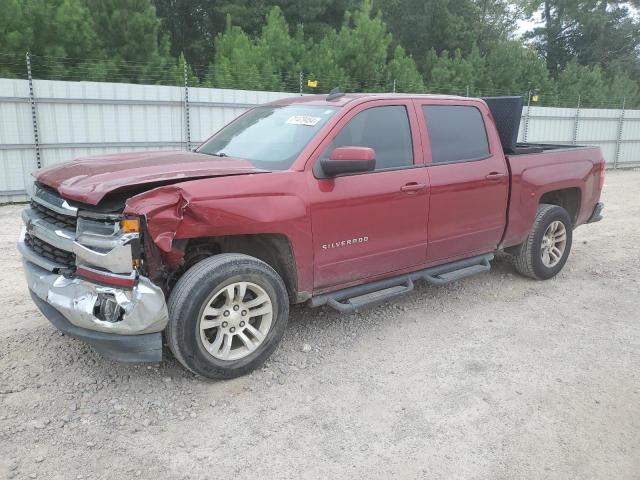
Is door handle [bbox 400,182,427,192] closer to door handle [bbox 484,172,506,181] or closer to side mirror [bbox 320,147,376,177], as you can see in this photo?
side mirror [bbox 320,147,376,177]

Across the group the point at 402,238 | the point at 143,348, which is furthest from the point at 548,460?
the point at 143,348

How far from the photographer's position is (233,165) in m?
3.91

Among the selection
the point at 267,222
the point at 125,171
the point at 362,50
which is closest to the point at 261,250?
the point at 267,222

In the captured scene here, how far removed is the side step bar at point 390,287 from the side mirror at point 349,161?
3.14 ft

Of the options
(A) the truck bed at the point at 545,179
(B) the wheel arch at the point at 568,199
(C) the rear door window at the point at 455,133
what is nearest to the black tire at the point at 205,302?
(C) the rear door window at the point at 455,133

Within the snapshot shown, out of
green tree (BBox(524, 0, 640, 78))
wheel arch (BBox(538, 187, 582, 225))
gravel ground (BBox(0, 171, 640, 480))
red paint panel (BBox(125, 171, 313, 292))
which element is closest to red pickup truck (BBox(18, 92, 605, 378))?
red paint panel (BBox(125, 171, 313, 292))

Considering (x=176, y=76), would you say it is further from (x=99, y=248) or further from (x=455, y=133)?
(x=99, y=248)

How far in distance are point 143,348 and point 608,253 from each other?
6.15m

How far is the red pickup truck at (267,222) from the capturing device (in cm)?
333

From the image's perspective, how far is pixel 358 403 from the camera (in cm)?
354

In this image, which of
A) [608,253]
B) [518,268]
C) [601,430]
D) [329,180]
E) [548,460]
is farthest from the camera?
[608,253]

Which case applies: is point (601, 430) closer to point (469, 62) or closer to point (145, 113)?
point (145, 113)

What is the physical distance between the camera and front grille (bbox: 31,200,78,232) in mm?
3535

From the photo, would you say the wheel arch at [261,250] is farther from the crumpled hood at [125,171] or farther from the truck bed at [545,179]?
the truck bed at [545,179]
